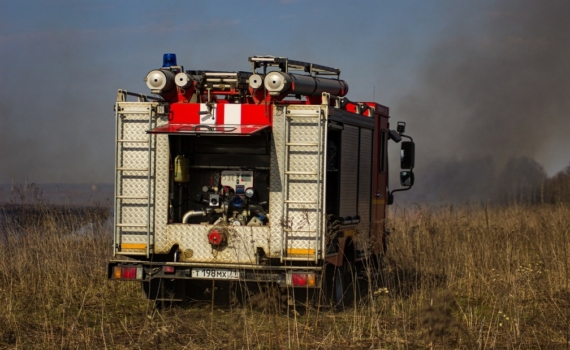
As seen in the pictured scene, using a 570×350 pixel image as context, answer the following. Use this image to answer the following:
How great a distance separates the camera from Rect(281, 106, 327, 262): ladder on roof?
35.4 ft

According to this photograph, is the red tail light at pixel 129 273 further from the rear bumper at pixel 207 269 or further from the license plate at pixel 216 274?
the license plate at pixel 216 274

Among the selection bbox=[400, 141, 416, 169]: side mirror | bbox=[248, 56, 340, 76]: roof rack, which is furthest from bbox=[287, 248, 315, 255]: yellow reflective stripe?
bbox=[400, 141, 416, 169]: side mirror

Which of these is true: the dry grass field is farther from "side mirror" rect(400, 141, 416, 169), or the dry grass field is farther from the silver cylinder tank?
the silver cylinder tank

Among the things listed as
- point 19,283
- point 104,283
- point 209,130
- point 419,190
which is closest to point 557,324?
point 209,130

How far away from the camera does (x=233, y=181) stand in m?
11.7

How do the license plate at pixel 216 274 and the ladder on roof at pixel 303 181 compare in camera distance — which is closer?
the ladder on roof at pixel 303 181

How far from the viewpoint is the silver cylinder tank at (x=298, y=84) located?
10.9 metres

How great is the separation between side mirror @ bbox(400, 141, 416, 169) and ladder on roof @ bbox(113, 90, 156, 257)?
5.14 metres

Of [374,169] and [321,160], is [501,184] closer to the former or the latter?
[374,169]

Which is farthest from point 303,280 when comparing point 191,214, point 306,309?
point 191,214

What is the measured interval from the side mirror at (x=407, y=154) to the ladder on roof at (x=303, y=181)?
4373 mm

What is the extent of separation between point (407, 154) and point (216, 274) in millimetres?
5140

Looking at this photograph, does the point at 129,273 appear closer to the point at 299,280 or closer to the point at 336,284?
the point at 299,280

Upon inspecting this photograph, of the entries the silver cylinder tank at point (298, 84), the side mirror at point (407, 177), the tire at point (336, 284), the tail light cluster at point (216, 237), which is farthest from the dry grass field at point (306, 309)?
the silver cylinder tank at point (298, 84)
